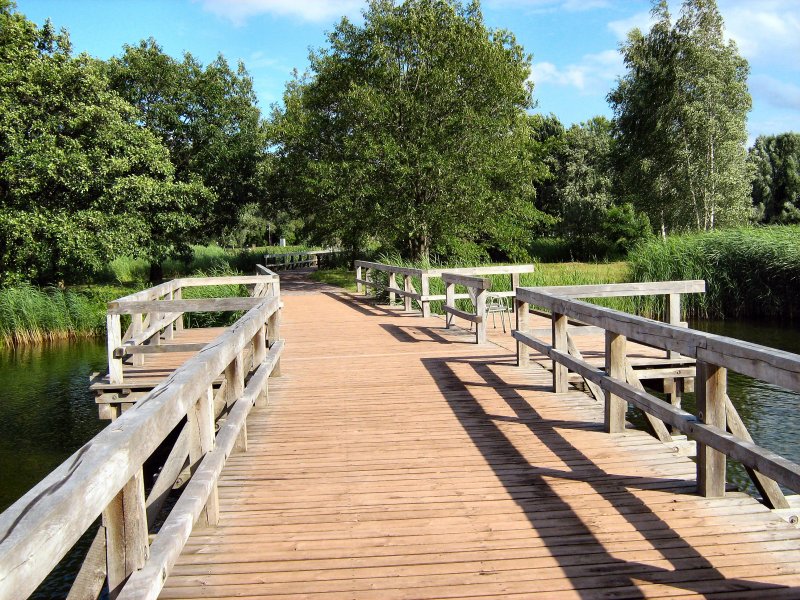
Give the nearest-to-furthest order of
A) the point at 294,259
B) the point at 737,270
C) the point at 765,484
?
the point at 765,484, the point at 737,270, the point at 294,259

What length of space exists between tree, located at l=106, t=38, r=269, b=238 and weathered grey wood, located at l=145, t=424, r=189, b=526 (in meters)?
25.0

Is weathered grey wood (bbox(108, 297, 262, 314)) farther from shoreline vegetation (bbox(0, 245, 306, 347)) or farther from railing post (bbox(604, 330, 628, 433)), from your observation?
shoreline vegetation (bbox(0, 245, 306, 347))

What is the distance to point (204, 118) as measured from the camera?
3062 centimetres

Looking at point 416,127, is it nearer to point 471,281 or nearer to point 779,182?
point 471,281

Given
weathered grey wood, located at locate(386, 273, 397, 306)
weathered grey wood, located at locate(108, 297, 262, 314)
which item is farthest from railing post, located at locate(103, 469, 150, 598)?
weathered grey wood, located at locate(386, 273, 397, 306)

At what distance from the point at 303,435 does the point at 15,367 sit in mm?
12466

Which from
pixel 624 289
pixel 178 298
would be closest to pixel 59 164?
pixel 178 298

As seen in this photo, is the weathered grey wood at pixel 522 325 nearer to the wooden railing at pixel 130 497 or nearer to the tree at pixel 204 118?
the wooden railing at pixel 130 497

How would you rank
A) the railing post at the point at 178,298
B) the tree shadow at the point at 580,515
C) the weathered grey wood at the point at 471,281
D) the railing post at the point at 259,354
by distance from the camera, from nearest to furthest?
the tree shadow at the point at 580,515 → the railing post at the point at 259,354 → the weathered grey wood at the point at 471,281 → the railing post at the point at 178,298

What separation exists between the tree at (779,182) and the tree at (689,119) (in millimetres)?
18034

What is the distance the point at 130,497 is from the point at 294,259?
4091 centimetres

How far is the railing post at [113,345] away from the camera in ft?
26.6

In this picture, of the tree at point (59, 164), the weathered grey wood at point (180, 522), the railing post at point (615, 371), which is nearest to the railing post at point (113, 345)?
the weathered grey wood at point (180, 522)

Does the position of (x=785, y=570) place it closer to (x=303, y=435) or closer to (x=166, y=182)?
(x=303, y=435)
